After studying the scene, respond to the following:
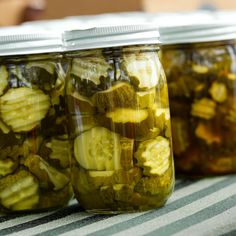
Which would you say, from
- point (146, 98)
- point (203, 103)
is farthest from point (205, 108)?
A: point (146, 98)

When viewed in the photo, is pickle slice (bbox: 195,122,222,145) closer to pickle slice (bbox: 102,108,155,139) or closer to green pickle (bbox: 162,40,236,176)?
green pickle (bbox: 162,40,236,176)

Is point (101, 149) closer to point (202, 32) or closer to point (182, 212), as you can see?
point (182, 212)

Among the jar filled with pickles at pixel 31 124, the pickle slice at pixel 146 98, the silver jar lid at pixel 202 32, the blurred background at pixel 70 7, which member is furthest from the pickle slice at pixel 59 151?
the blurred background at pixel 70 7

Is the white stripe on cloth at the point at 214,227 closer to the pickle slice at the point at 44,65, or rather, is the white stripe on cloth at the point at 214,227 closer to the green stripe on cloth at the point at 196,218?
the green stripe on cloth at the point at 196,218

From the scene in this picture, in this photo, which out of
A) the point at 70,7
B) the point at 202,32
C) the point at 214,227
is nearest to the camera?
the point at 214,227

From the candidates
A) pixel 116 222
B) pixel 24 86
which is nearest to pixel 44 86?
pixel 24 86

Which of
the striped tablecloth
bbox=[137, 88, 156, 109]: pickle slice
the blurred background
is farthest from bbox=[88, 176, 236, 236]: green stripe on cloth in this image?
the blurred background
